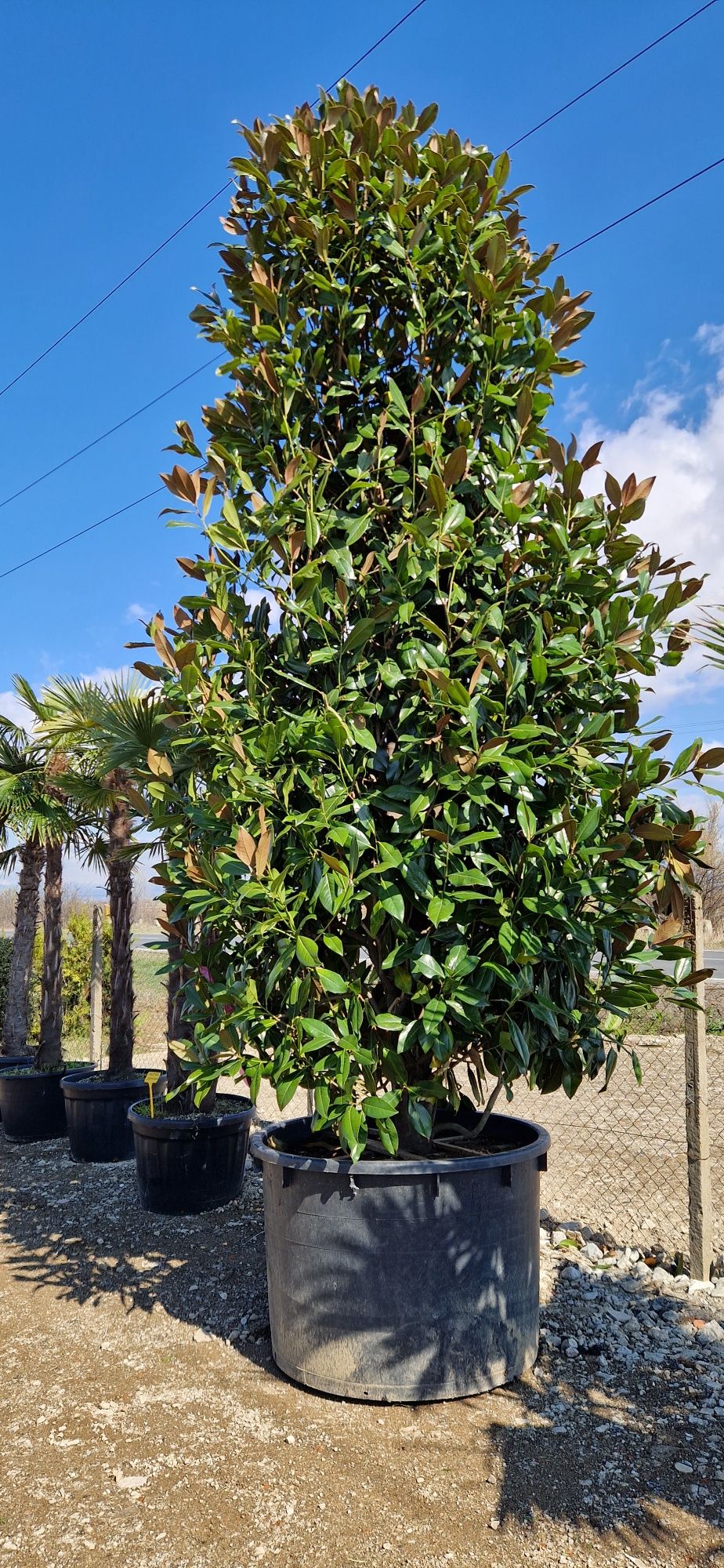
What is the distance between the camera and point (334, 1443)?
2557 millimetres

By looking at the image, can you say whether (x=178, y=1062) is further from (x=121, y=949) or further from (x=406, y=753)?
(x=406, y=753)

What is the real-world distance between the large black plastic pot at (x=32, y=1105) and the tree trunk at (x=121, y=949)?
1.80 feet

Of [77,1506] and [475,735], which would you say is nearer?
[77,1506]

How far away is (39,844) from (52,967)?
108cm

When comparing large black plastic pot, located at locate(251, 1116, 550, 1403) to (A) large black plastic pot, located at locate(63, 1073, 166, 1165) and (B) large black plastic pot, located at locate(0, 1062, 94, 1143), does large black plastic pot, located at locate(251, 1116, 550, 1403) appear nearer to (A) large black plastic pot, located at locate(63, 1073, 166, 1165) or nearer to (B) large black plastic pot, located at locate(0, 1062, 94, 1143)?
(A) large black plastic pot, located at locate(63, 1073, 166, 1165)

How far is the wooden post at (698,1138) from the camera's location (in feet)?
12.0

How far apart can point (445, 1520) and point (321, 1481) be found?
1.12 feet

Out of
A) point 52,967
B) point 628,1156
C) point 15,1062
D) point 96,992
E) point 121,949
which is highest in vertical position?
point 121,949

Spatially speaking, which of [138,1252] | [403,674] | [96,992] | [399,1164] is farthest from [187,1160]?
[96,992]

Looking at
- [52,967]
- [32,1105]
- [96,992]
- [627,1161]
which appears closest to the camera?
[627,1161]

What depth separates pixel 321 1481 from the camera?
237cm

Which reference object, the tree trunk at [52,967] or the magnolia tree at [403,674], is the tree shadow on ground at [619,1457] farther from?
the tree trunk at [52,967]

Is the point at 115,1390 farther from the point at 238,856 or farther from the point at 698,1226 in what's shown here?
the point at 698,1226

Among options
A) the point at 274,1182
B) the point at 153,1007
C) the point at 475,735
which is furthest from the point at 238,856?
the point at 153,1007
